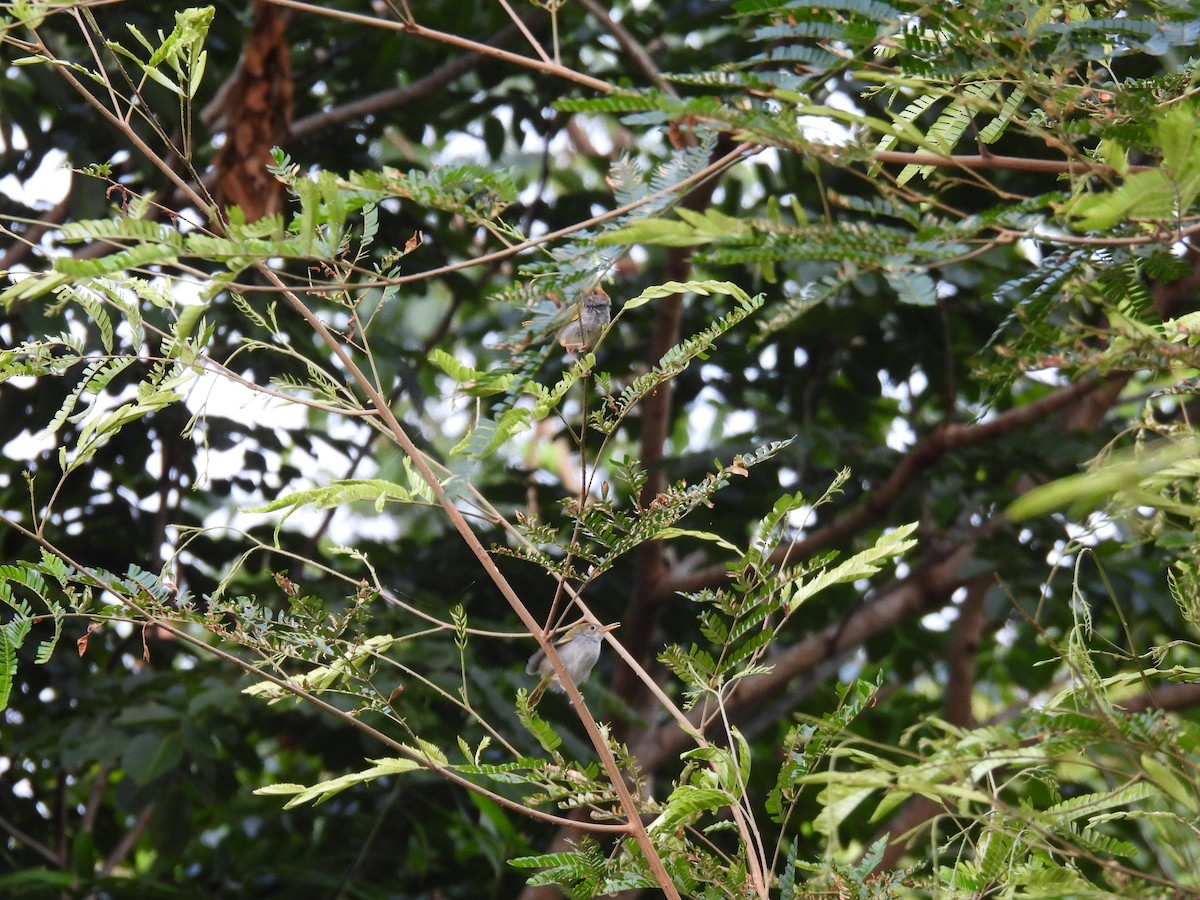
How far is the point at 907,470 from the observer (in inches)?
89.0

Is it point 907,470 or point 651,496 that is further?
point 651,496

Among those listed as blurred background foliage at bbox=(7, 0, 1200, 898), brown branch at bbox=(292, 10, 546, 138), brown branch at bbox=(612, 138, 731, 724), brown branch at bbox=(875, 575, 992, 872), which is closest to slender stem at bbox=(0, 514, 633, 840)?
blurred background foliage at bbox=(7, 0, 1200, 898)

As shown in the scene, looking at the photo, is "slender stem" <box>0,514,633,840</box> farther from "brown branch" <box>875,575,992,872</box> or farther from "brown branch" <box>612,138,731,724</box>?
"brown branch" <box>875,575,992,872</box>

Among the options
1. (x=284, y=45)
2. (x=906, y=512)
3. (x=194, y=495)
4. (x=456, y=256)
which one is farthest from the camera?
(x=456, y=256)

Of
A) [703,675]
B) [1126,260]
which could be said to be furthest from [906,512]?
[1126,260]

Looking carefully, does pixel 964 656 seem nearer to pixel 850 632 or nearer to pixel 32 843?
pixel 850 632

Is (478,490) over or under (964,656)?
over

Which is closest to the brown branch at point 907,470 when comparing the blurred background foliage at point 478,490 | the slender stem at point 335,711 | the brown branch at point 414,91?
the blurred background foliage at point 478,490

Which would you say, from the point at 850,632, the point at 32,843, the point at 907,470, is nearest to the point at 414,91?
the point at 907,470

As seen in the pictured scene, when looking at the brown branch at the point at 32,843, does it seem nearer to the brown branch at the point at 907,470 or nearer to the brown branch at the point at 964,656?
the brown branch at the point at 907,470

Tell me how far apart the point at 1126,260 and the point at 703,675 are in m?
0.46

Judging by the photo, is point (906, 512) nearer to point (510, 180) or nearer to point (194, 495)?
point (194, 495)

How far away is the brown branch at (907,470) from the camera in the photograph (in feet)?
7.32

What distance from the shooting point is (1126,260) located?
30.5 inches
